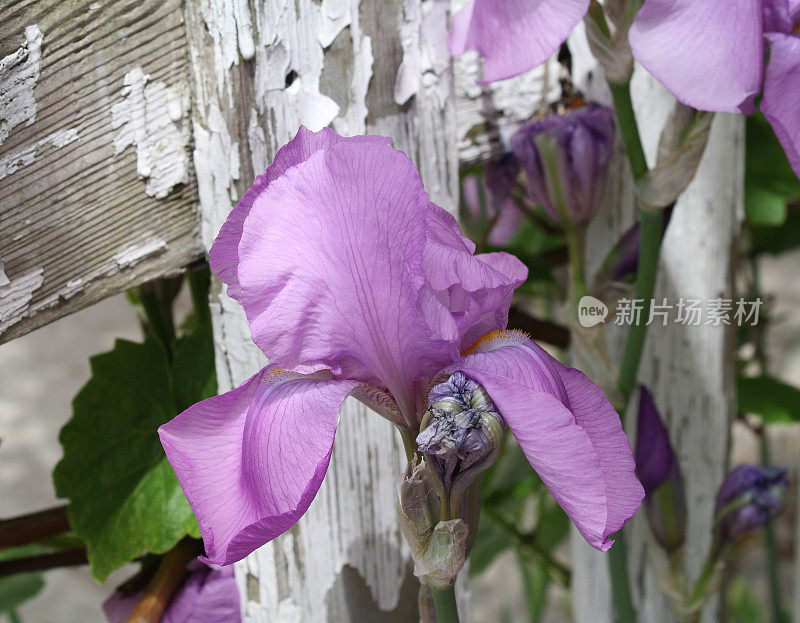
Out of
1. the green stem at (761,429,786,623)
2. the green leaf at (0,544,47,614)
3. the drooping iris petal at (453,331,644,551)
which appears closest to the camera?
the drooping iris petal at (453,331,644,551)

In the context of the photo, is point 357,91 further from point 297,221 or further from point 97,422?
point 97,422

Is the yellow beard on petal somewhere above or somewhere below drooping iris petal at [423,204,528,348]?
below

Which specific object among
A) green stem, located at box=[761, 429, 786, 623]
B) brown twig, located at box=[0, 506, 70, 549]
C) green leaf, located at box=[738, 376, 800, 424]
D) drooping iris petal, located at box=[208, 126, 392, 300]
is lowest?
green stem, located at box=[761, 429, 786, 623]

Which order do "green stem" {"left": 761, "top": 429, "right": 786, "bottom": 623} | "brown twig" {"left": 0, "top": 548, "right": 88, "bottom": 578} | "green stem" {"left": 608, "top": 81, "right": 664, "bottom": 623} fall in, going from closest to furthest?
"green stem" {"left": 608, "top": 81, "right": 664, "bottom": 623} → "brown twig" {"left": 0, "top": 548, "right": 88, "bottom": 578} → "green stem" {"left": 761, "top": 429, "right": 786, "bottom": 623}

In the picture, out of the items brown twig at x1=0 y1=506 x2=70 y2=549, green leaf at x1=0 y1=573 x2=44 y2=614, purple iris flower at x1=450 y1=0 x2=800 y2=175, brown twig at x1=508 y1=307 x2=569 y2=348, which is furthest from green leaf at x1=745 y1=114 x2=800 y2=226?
green leaf at x1=0 y1=573 x2=44 y2=614

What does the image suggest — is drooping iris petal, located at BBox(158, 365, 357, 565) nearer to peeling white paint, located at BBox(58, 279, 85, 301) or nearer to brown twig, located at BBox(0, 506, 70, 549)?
peeling white paint, located at BBox(58, 279, 85, 301)

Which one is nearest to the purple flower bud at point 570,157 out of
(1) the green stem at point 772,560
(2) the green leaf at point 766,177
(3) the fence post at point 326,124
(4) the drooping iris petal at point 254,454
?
(3) the fence post at point 326,124

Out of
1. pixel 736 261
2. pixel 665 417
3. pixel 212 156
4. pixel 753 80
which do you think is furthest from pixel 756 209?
pixel 212 156
